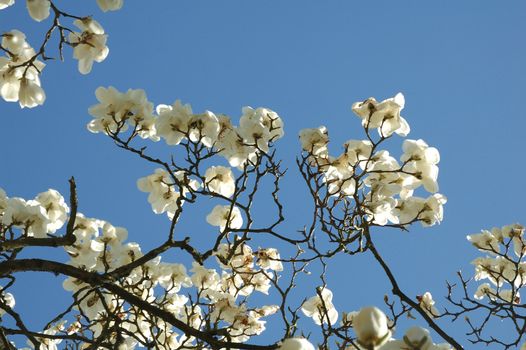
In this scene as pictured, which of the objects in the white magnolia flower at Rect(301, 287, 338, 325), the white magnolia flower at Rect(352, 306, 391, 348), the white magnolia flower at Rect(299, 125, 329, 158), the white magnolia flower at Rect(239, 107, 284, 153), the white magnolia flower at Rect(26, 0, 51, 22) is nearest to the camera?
the white magnolia flower at Rect(352, 306, 391, 348)

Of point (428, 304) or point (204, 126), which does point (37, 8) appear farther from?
point (428, 304)

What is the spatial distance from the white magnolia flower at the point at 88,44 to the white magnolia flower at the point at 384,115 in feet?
4.10

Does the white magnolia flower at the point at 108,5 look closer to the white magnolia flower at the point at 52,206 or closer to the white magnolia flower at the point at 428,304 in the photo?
the white magnolia flower at the point at 52,206

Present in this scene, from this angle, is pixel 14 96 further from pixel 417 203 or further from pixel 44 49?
pixel 417 203

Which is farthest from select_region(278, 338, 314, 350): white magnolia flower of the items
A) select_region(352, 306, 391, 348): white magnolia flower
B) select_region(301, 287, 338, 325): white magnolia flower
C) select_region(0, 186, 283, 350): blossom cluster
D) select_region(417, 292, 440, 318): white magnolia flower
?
select_region(417, 292, 440, 318): white magnolia flower

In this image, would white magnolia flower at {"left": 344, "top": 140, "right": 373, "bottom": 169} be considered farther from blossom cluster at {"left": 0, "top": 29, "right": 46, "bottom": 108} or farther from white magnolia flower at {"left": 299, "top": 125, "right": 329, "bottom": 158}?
blossom cluster at {"left": 0, "top": 29, "right": 46, "bottom": 108}

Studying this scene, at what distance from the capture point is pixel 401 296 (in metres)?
3.10

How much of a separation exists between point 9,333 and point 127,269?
2.27ft

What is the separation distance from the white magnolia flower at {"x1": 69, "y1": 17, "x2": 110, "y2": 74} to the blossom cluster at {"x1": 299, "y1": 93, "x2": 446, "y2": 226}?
41.9 inches

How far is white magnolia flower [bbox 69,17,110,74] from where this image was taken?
3.14 metres

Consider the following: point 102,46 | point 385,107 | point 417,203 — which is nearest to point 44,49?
point 102,46

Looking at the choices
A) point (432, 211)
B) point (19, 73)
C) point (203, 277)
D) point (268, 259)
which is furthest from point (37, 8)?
point (432, 211)

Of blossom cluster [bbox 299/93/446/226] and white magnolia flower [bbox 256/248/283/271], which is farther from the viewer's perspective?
white magnolia flower [bbox 256/248/283/271]

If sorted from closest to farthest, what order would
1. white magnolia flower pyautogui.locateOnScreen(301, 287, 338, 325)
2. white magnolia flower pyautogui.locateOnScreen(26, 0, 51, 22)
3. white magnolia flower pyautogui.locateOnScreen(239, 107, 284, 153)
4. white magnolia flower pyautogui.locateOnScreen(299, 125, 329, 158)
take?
white magnolia flower pyautogui.locateOnScreen(26, 0, 51, 22), white magnolia flower pyautogui.locateOnScreen(239, 107, 284, 153), white magnolia flower pyautogui.locateOnScreen(299, 125, 329, 158), white magnolia flower pyautogui.locateOnScreen(301, 287, 338, 325)
